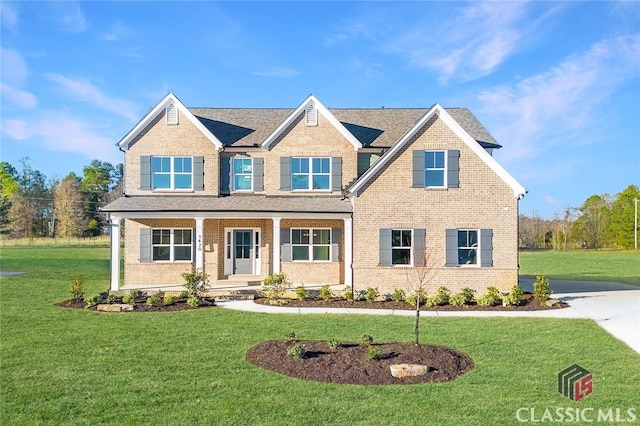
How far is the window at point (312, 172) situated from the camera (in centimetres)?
2023

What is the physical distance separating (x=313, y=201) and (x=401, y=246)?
4.24 m

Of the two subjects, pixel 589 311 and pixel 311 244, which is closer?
pixel 589 311

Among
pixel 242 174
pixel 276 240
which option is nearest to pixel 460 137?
pixel 276 240

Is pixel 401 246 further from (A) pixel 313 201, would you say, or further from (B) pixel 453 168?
(A) pixel 313 201

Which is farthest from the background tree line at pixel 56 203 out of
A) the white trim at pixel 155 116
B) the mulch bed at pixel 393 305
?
the mulch bed at pixel 393 305

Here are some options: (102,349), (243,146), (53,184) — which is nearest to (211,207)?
(243,146)

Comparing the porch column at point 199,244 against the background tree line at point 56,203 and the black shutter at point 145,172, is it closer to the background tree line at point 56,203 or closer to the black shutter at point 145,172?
the black shutter at point 145,172

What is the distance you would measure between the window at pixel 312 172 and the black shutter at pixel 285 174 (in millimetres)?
148

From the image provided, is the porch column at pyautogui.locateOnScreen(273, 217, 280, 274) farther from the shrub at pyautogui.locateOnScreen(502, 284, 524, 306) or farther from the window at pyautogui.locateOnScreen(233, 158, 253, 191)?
the shrub at pyautogui.locateOnScreen(502, 284, 524, 306)

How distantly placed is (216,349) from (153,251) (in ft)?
37.1

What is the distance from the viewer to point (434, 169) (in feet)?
58.2

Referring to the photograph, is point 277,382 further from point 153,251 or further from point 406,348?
point 153,251

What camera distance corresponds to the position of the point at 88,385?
7715mm

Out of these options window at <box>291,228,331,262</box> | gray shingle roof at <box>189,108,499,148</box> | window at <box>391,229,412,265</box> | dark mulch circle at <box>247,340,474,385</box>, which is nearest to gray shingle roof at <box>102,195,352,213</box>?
window at <box>291,228,331,262</box>
